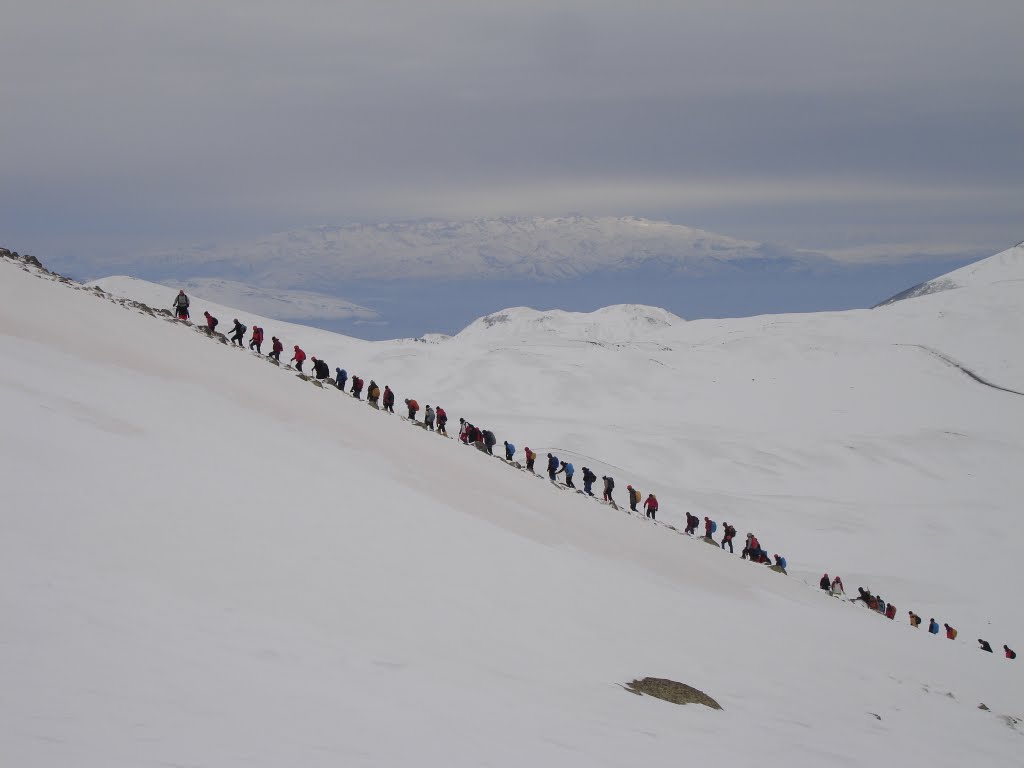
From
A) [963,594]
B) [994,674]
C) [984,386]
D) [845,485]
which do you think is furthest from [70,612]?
[984,386]

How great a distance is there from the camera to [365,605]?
13.0 metres

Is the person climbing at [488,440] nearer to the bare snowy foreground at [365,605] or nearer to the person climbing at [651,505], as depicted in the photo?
the bare snowy foreground at [365,605]

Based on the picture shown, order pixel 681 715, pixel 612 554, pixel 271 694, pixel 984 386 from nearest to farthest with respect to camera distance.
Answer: pixel 271 694 < pixel 681 715 < pixel 612 554 < pixel 984 386

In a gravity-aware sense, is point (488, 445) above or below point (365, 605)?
above

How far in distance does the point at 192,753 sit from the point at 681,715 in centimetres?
784

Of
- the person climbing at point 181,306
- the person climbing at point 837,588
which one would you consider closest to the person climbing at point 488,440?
the person climbing at point 181,306

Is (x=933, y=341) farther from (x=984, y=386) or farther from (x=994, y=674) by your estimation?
(x=994, y=674)

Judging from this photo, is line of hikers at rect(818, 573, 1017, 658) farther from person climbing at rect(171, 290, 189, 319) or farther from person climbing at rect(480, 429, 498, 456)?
person climbing at rect(171, 290, 189, 319)

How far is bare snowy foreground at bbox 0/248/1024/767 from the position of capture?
26.3 feet

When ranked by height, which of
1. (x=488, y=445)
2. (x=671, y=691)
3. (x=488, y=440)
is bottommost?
(x=671, y=691)

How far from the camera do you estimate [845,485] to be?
2544 inches

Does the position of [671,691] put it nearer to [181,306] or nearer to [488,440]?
[488,440]

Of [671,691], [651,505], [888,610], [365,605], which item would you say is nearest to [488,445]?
[651,505]

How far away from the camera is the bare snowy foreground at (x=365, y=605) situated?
26.3 ft
